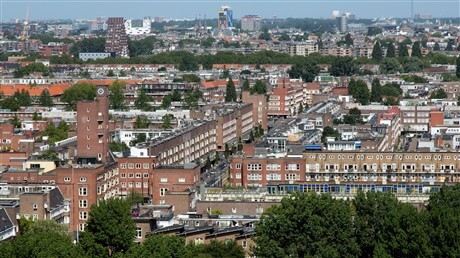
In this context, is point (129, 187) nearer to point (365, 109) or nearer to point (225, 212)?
point (225, 212)

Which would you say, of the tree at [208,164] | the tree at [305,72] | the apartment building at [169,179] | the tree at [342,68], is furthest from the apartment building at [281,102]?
the apartment building at [169,179]

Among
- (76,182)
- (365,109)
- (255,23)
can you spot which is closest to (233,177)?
(76,182)

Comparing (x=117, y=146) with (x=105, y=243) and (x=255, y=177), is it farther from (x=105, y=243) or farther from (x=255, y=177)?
(x=105, y=243)

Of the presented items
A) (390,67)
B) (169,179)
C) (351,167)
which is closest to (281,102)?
(390,67)

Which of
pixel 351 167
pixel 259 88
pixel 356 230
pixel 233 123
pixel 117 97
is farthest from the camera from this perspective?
pixel 259 88

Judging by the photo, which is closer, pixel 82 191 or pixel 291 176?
pixel 82 191
